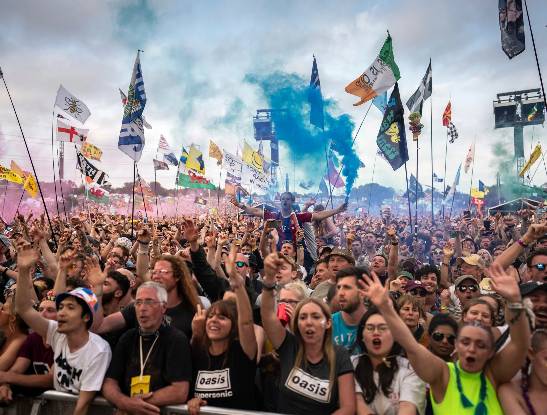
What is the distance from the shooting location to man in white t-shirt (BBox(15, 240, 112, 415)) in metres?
3.15

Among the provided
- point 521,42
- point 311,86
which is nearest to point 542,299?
point 521,42

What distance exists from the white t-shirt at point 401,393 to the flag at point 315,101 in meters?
9.09

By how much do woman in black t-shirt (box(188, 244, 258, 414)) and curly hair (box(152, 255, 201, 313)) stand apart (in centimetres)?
76

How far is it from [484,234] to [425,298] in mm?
7881

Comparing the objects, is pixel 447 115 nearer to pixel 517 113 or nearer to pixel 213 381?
pixel 213 381

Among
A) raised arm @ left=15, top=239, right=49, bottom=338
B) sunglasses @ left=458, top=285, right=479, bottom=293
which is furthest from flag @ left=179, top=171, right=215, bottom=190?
raised arm @ left=15, top=239, right=49, bottom=338

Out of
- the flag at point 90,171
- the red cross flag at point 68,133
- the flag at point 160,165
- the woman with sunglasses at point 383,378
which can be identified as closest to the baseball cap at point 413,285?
the woman with sunglasses at point 383,378

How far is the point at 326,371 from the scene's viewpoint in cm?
292

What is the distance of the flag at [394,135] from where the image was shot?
1010 centimetres

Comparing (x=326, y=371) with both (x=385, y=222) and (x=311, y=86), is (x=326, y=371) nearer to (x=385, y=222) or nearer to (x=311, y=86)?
(x=311, y=86)

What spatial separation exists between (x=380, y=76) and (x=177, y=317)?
7.78 metres

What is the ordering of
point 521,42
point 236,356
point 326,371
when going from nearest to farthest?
point 326,371, point 236,356, point 521,42

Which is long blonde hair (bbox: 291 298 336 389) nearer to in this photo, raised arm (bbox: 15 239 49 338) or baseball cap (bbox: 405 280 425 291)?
baseball cap (bbox: 405 280 425 291)

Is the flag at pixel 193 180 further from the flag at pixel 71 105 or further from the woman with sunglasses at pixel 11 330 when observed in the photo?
the woman with sunglasses at pixel 11 330
